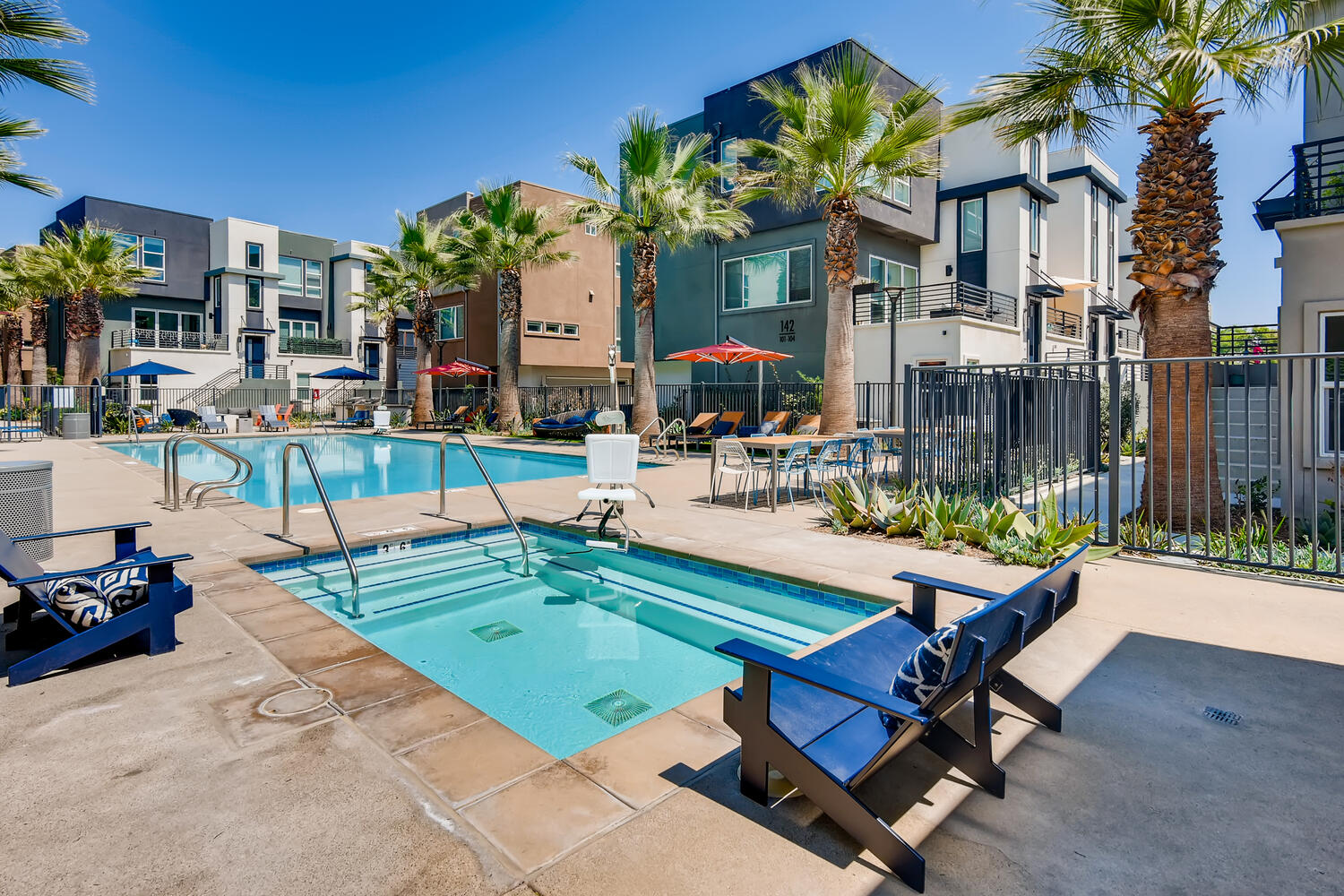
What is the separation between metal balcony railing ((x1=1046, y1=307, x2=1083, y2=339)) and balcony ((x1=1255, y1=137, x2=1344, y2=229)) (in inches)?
609

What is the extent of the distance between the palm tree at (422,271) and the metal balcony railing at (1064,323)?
21.5 metres

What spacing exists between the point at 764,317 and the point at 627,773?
68.0 feet

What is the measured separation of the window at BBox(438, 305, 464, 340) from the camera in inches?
1287

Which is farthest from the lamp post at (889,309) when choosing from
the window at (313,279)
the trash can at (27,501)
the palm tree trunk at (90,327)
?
the window at (313,279)

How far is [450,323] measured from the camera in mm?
33312

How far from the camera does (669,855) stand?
2064 mm

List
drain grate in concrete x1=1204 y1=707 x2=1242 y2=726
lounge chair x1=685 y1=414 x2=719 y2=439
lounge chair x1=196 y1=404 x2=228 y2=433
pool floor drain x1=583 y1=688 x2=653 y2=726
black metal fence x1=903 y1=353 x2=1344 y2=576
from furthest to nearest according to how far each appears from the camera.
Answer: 1. lounge chair x1=196 y1=404 x2=228 y2=433
2. lounge chair x1=685 y1=414 x2=719 y2=439
3. black metal fence x1=903 y1=353 x2=1344 y2=576
4. pool floor drain x1=583 y1=688 x2=653 y2=726
5. drain grate in concrete x1=1204 y1=707 x2=1242 y2=726

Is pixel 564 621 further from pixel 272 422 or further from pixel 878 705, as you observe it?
pixel 272 422

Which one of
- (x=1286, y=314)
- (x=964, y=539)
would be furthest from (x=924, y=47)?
(x=964, y=539)

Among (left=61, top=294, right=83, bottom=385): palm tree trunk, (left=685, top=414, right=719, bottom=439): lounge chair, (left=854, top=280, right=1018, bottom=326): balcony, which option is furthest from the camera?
(left=61, top=294, right=83, bottom=385): palm tree trunk

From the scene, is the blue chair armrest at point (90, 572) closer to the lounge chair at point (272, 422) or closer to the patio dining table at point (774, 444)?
the patio dining table at point (774, 444)

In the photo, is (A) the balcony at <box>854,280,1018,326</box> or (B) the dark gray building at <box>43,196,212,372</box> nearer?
(A) the balcony at <box>854,280,1018,326</box>

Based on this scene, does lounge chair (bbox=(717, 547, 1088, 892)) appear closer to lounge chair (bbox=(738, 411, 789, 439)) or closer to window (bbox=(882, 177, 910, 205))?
lounge chair (bbox=(738, 411, 789, 439))

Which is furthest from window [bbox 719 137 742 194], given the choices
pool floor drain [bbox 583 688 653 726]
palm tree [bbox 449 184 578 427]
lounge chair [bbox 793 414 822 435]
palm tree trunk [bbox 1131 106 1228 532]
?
pool floor drain [bbox 583 688 653 726]
